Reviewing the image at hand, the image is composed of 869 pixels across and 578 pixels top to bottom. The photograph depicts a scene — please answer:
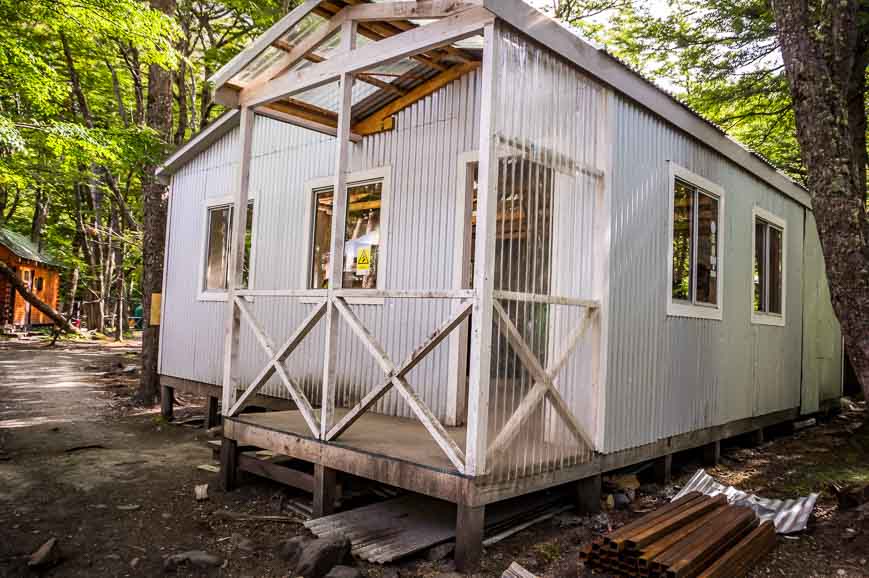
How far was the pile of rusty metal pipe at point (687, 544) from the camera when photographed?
12.5 feet

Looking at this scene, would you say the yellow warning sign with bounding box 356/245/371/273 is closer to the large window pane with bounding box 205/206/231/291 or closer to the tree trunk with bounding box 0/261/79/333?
the large window pane with bounding box 205/206/231/291

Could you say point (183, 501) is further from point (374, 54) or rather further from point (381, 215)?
point (374, 54)

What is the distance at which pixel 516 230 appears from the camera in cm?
447

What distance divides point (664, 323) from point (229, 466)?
436 cm

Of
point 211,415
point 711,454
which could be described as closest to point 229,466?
point 211,415

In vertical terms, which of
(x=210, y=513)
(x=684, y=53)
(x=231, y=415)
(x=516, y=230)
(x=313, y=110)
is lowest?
(x=210, y=513)

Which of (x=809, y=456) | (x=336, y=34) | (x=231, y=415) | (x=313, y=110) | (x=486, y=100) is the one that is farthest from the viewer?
(x=809, y=456)

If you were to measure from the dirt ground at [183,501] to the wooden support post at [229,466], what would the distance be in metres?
0.11

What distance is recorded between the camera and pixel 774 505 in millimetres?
5535

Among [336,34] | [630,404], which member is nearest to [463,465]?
[630,404]

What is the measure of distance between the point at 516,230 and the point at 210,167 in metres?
6.62

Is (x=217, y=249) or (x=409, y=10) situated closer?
(x=409, y=10)

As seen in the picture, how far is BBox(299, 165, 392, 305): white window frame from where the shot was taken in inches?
276

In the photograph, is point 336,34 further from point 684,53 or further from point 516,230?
point 684,53
